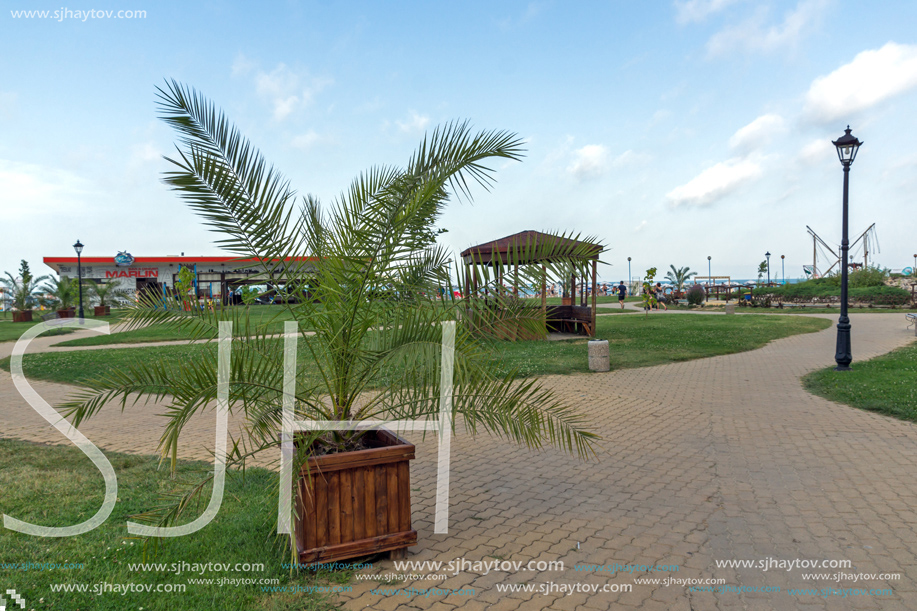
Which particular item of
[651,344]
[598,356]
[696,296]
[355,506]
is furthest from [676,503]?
[696,296]

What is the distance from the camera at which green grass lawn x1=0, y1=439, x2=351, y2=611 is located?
2955 millimetres

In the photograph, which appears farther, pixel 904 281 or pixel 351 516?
pixel 904 281

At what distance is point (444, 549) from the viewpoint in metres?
3.63

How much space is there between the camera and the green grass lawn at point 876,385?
728 cm

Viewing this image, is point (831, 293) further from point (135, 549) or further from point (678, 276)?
point (135, 549)

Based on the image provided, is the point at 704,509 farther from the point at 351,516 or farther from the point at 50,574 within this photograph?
the point at 50,574

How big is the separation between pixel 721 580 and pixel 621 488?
151 centimetres

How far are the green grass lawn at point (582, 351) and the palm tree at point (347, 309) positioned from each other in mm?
4581

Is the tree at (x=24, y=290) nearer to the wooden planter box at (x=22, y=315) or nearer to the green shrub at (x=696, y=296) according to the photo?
the wooden planter box at (x=22, y=315)

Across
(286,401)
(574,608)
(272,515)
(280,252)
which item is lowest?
(574,608)

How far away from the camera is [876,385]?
861cm

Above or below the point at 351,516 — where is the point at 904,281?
above

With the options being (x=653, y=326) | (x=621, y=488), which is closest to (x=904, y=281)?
(x=653, y=326)

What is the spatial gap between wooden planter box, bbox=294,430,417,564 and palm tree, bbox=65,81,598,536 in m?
0.28
